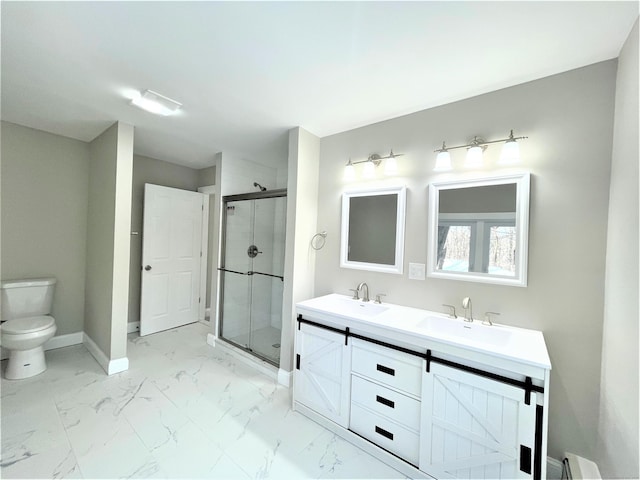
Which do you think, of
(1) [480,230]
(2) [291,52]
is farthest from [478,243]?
(2) [291,52]

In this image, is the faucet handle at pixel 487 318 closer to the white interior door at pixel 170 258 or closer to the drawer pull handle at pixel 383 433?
the drawer pull handle at pixel 383 433

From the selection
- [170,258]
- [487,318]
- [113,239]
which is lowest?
[487,318]

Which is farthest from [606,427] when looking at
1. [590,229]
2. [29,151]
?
[29,151]

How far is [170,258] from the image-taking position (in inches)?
142

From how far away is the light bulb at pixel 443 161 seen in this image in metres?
1.89

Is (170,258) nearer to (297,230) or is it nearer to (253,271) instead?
(253,271)

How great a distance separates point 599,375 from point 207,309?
4279mm

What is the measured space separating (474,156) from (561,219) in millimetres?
624

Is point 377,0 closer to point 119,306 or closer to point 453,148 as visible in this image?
point 453,148

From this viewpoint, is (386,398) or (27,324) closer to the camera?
(386,398)

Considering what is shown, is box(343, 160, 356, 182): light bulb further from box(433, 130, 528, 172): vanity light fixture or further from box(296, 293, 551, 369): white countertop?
box(296, 293, 551, 369): white countertop

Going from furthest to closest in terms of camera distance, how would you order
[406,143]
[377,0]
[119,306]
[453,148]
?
[119,306] < [406,143] < [453,148] < [377,0]

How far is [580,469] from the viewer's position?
139 centimetres

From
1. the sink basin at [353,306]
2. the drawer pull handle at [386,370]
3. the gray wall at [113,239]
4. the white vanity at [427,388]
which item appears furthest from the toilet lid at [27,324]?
the drawer pull handle at [386,370]
